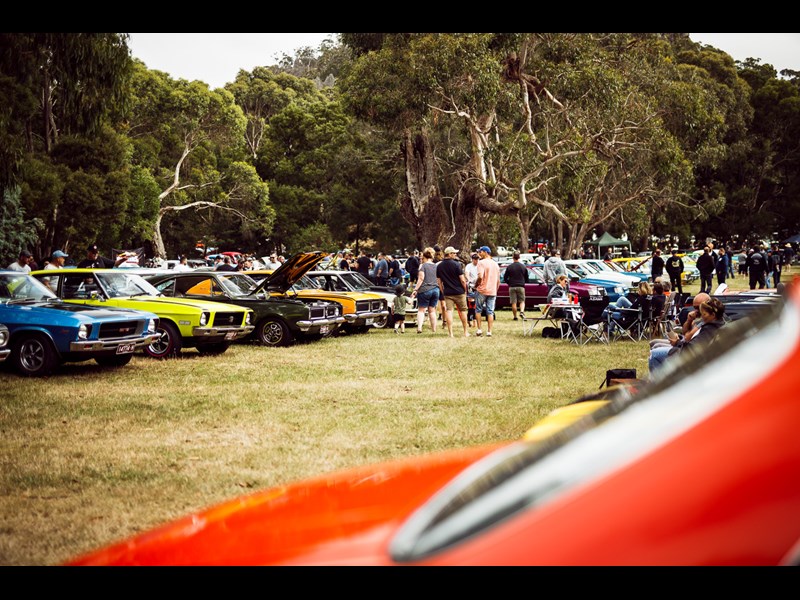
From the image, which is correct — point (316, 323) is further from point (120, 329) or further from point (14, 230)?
point (14, 230)

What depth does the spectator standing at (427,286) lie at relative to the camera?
60.5 ft

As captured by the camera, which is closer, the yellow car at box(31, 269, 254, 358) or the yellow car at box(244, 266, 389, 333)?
the yellow car at box(31, 269, 254, 358)

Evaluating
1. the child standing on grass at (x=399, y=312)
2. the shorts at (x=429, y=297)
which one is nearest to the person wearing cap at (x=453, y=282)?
the shorts at (x=429, y=297)

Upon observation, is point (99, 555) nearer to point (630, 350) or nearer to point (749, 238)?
point (630, 350)

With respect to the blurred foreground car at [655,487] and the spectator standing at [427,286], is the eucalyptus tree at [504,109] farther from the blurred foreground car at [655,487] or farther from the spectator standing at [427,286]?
the blurred foreground car at [655,487]

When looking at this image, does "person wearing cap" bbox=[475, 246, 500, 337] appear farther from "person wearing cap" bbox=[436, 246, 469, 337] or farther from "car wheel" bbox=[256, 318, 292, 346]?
"car wheel" bbox=[256, 318, 292, 346]

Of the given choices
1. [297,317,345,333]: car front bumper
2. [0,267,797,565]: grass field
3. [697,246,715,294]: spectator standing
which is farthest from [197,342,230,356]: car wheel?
[697,246,715,294]: spectator standing

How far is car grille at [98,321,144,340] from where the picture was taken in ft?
40.8

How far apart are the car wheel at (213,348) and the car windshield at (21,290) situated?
3078 millimetres

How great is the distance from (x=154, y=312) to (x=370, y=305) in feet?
20.3

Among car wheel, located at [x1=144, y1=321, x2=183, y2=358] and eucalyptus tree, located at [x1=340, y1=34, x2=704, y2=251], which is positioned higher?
eucalyptus tree, located at [x1=340, y1=34, x2=704, y2=251]

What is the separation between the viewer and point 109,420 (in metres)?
9.00

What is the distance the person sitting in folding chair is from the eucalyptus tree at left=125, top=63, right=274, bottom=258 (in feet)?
107
